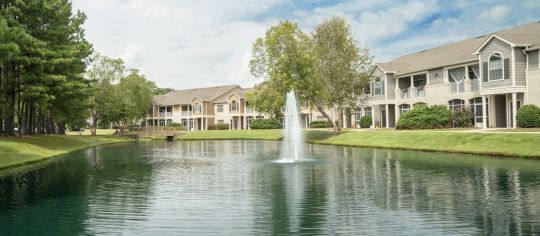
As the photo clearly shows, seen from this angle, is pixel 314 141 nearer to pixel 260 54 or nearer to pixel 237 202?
pixel 260 54

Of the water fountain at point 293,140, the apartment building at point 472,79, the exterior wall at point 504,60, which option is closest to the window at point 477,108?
the apartment building at point 472,79

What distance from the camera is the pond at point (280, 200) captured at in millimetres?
13391

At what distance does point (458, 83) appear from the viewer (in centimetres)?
5362

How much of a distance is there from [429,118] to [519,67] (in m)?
10.3

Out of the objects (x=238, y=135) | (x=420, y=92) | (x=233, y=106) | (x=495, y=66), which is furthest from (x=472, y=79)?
(x=233, y=106)

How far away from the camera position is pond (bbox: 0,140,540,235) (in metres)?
13.4

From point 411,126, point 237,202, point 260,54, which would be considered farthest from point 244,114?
point 237,202

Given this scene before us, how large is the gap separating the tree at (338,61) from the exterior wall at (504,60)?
50.0 ft

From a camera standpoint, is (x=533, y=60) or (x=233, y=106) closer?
(x=533, y=60)

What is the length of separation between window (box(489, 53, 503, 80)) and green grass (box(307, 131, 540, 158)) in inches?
336

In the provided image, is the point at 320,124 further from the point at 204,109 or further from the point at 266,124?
the point at 204,109

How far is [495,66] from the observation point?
150 feet

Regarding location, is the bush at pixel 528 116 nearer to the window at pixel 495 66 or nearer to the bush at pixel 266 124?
the window at pixel 495 66

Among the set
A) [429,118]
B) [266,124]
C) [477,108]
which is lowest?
[266,124]
